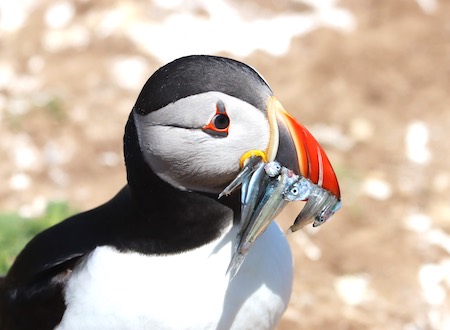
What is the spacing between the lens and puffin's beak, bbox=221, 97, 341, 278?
2627 mm

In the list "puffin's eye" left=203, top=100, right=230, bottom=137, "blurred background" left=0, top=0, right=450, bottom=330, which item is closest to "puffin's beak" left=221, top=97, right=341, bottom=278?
"puffin's eye" left=203, top=100, right=230, bottom=137

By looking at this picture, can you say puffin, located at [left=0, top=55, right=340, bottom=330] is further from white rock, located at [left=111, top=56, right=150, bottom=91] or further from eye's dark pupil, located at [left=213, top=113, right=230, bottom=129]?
white rock, located at [left=111, top=56, right=150, bottom=91]

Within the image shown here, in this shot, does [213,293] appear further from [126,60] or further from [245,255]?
[126,60]

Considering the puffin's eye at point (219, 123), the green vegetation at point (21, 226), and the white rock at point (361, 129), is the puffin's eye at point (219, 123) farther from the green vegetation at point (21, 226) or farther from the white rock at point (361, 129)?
the white rock at point (361, 129)

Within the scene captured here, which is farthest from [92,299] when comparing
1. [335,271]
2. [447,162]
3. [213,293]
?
[447,162]

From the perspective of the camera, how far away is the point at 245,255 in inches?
111

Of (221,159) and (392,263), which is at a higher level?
(221,159)

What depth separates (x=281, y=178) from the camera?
265cm

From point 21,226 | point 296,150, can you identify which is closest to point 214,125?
point 296,150

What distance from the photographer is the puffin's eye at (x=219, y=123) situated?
256cm

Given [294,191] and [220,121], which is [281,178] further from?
[220,121]

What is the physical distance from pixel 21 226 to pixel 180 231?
2125mm

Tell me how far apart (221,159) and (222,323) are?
0.62m

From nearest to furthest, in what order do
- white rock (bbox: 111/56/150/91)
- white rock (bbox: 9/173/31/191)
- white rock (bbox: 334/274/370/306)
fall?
white rock (bbox: 334/274/370/306), white rock (bbox: 9/173/31/191), white rock (bbox: 111/56/150/91)
